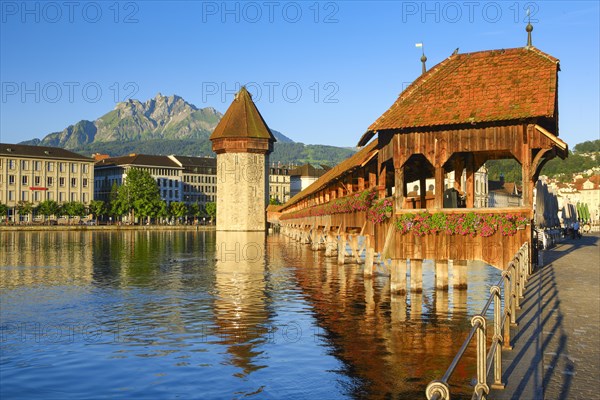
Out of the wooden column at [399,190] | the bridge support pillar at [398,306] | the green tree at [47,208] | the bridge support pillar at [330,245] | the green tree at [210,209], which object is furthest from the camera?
the green tree at [210,209]

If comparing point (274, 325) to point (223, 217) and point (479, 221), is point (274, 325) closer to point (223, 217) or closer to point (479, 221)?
point (479, 221)

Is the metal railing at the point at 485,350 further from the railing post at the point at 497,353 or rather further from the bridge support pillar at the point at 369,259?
the bridge support pillar at the point at 369,259

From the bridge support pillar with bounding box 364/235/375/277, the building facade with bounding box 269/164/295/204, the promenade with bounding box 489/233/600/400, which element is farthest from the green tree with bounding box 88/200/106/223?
the promenade with bounding box 489/233/600/400

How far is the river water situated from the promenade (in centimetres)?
157

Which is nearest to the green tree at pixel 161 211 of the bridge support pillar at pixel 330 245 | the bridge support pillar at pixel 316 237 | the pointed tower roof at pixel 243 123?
the pointed tower roof at pixel 243 123

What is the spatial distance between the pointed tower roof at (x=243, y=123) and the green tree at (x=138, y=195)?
30.1 meters

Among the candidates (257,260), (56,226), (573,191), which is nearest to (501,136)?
(257,260)

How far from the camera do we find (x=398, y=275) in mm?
22406

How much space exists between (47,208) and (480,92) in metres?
117

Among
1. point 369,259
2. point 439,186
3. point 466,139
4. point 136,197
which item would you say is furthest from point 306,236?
point 136,197

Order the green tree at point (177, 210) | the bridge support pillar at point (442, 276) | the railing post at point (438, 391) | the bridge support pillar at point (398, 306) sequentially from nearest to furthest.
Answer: the railing post at point (438, 391)
the bridge support pillar at point (398, 306)
the bridge support pillar at point (442, 276)
the green tree at point (177, 210)

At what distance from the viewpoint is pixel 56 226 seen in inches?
4700

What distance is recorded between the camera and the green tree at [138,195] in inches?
5276

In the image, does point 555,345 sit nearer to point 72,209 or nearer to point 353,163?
point 353,163
